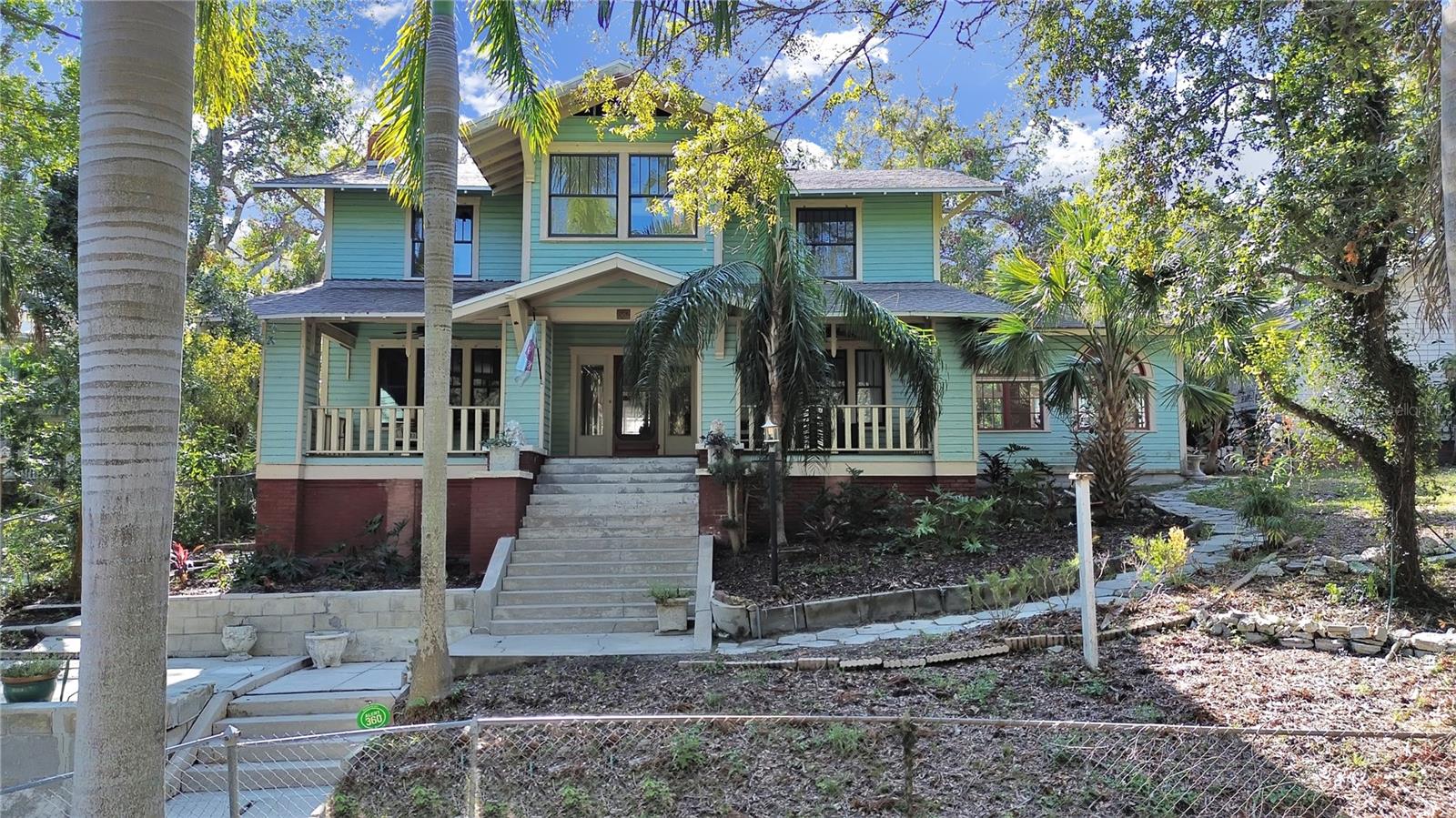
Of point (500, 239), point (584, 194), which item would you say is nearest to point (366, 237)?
point (500, 239)

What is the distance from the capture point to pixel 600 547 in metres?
11.0

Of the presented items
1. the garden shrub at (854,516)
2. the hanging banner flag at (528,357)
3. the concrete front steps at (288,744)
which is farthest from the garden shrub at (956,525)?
the concrete front steps at (288,744)

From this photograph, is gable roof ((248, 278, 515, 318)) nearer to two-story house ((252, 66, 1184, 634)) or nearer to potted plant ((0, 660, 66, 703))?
two-story house ((252, 66, 1184, 634))

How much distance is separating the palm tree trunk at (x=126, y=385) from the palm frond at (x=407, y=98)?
193 inches

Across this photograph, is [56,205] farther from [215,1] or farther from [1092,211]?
[1092,211]

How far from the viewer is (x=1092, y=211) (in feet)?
33.6

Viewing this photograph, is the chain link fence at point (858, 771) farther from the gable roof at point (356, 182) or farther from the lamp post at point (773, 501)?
the gable roof at point (356, 182)

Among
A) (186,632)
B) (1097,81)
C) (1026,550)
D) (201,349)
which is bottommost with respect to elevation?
(186,632)

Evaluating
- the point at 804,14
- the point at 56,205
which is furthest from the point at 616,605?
the point at 56,205

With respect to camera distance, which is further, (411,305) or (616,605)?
(411,305)

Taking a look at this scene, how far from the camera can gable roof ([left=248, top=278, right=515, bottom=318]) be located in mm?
12406

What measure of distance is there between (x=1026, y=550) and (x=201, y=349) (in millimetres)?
16928

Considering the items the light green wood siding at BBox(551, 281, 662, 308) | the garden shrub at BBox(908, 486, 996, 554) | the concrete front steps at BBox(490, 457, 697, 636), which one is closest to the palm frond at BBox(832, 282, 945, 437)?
the garden shrub at BBox(908, 486, 996, 554)

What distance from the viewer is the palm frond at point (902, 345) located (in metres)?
10.7
